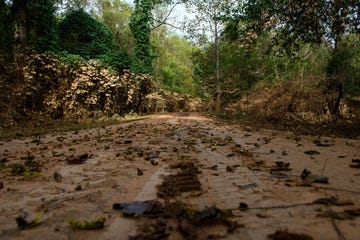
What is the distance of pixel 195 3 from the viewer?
22.6 meters

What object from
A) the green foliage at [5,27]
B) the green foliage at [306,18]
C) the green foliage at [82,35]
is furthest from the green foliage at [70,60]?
the green foliage at [306,18]

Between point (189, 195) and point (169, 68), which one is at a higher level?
point (169, 68)

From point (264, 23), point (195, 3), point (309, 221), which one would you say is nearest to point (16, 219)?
point (309, 221)

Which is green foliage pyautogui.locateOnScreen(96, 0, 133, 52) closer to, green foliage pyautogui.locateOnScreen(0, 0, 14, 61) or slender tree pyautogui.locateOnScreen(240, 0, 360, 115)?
green foliage pyautogui.locateOnScreen(0, 0, 14, 61)

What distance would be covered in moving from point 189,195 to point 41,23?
606 inches

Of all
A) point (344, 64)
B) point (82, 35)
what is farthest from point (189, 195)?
point (82, 35)

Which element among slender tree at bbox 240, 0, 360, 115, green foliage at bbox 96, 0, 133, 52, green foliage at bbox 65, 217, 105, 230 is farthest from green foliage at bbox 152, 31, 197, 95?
green foliage at bbox 65, 217, 105, 230

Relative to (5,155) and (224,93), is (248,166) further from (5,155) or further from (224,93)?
(224,93)

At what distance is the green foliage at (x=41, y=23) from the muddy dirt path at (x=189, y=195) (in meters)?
10.8

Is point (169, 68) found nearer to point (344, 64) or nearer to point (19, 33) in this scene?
point (19, 33)

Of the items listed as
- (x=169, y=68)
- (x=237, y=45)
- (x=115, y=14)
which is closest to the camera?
(x=237, y=45)

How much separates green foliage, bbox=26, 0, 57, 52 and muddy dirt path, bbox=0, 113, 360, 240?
427 inches

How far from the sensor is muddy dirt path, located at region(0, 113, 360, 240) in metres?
1.62

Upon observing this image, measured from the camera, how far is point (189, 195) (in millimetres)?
2234
